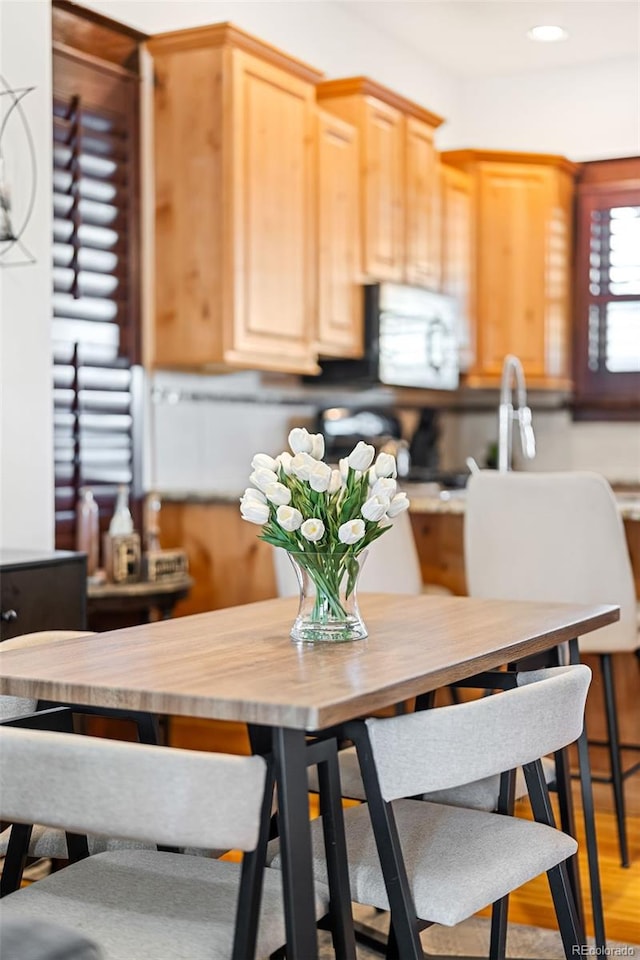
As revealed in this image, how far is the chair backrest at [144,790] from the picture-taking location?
1.44m

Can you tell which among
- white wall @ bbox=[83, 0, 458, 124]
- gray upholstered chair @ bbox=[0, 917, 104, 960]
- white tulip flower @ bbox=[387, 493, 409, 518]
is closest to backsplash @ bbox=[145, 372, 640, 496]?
white wall @ bbox=[83, 0, 458, 124]

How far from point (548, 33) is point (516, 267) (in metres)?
1.08

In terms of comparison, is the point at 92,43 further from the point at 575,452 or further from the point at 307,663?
the point at 575,452

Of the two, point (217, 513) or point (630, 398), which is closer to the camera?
point (217, 513)

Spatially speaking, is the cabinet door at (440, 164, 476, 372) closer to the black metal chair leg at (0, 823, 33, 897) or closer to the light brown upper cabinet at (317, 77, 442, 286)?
the light brown upper cabinet at (317, 77, 442, 286)

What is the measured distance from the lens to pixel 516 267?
5.96 m

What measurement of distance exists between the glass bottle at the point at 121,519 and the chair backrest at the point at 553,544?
42.4 inches

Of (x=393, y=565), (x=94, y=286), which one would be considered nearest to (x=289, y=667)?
(x=393, y=565)

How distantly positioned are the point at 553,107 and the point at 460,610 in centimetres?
446

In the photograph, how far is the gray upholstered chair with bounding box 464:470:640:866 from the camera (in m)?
3.13

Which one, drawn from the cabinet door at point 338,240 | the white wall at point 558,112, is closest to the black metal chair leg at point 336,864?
the cabinet door at point 338,240

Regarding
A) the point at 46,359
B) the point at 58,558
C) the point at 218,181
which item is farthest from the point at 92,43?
the point at 58,558

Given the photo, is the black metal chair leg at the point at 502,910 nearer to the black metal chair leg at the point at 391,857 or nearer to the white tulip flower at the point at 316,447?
the black metal chair leg at the point at 391,857

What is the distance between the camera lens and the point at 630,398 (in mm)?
6109
